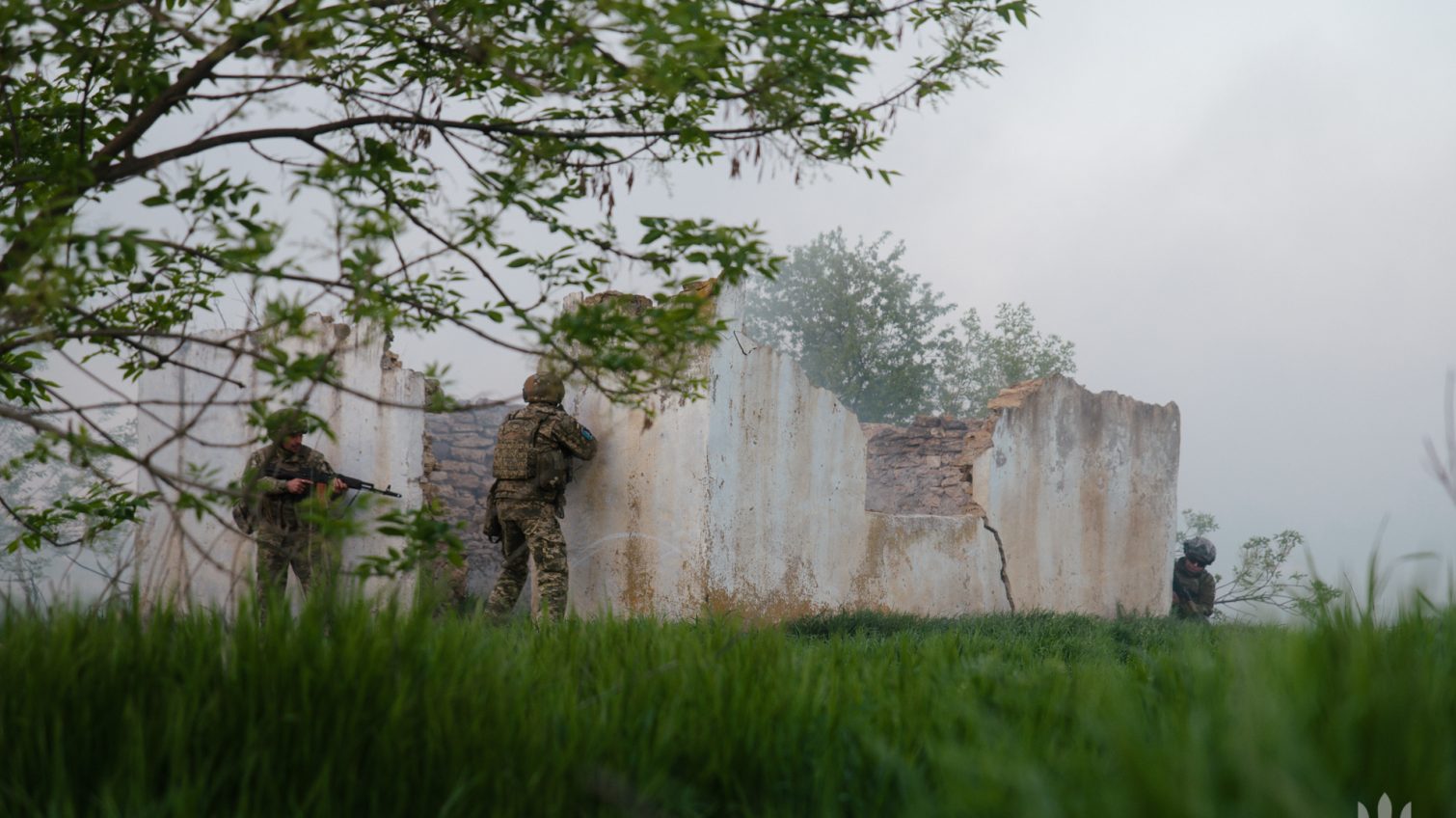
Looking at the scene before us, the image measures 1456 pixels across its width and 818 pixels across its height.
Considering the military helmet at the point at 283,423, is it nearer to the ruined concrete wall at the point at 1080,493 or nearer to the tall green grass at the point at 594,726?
the tall green grass at the point at 594,726

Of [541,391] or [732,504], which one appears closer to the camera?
[541,391]

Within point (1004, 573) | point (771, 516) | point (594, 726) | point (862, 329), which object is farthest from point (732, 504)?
point (862, 329)

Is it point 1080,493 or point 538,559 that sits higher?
point 1080,493

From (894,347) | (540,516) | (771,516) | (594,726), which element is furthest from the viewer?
(894,347)

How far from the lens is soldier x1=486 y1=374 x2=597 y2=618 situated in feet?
25.5

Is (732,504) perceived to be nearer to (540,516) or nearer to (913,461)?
(540,516)

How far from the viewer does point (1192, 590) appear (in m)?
13.3

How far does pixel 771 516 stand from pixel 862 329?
561 inches

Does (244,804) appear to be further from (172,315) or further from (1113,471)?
(1113,471)

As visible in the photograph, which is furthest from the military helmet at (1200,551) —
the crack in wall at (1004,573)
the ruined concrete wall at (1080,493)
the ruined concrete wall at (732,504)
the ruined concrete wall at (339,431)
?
the ruined concrete wall at (339,431)

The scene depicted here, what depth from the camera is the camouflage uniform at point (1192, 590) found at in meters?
13.2

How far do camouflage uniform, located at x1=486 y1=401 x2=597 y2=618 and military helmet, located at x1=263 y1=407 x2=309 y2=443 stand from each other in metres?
4.83

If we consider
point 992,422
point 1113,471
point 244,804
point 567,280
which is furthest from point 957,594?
point 244,804

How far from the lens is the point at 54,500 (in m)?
4.41
